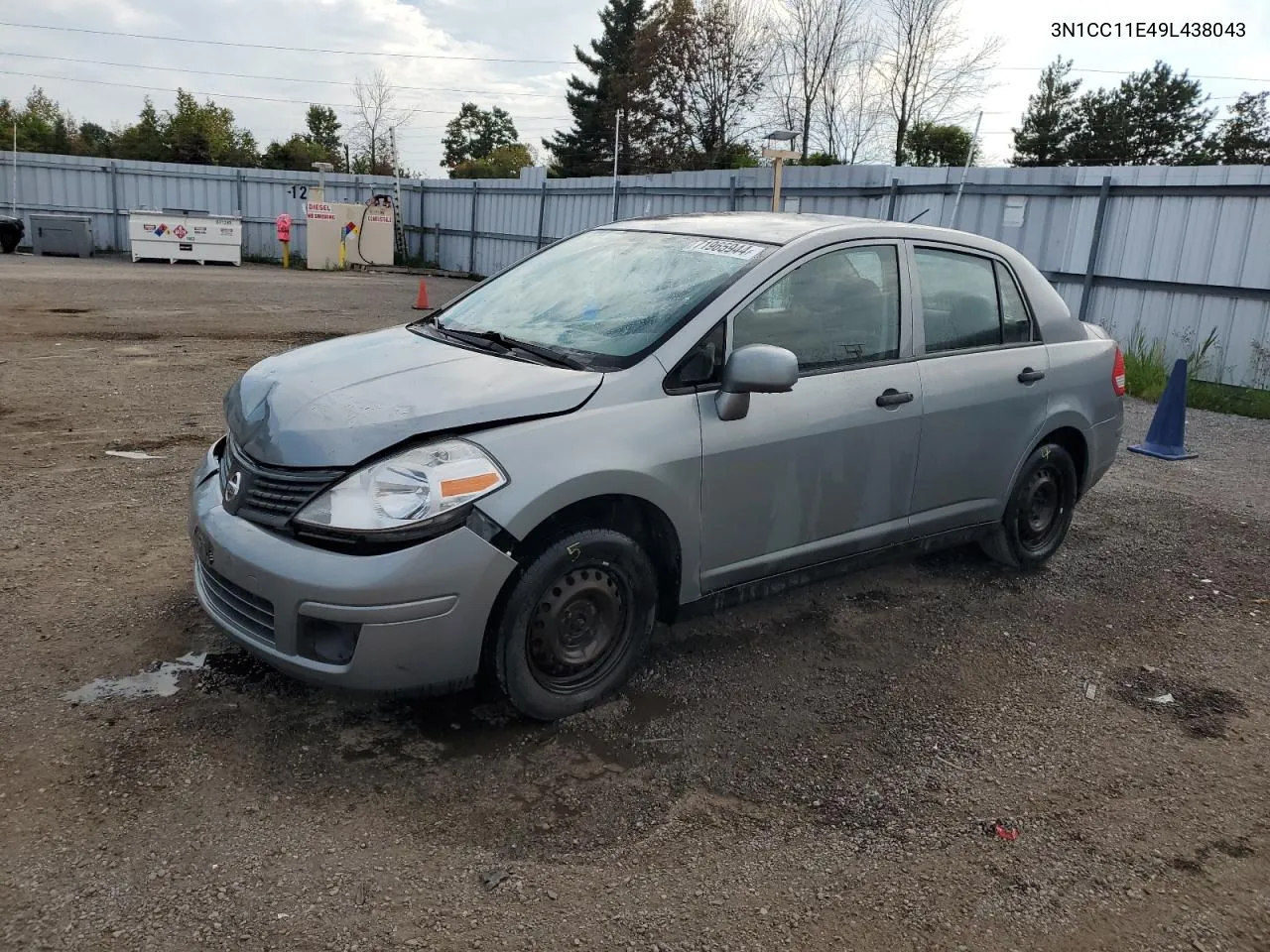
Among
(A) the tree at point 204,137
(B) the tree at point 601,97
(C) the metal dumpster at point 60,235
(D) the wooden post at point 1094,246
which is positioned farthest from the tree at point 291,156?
(D) the wooden post at point 1094,246

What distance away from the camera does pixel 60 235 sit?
24828 mm

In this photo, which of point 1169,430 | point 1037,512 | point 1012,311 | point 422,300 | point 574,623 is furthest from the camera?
point 422,300

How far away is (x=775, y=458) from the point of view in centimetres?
367

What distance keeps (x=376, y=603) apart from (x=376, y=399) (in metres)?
0.72

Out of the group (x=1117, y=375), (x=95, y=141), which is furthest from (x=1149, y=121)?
(x=95, y=141)

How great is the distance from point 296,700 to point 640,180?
57.5 feet

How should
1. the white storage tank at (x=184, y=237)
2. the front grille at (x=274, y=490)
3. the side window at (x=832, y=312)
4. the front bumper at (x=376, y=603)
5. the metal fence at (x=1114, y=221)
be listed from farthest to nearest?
1. the white storage tank at (x=184, y=237)
2. the metal fence at (x=1114, y=221)
3. the side window at (x=832, y=312)
4. the front grille at (x=274, y=490)
5. the front bumper at (x=376, y=603)

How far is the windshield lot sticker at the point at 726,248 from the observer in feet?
12.6

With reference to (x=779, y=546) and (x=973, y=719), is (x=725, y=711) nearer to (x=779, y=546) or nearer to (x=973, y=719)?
(x=779, y=546)

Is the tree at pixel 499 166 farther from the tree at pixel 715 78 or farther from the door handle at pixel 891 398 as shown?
the door handle at pixel 891 398

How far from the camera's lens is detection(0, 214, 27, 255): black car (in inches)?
951

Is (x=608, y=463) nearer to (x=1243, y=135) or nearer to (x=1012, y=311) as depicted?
(x=1012, y=311)

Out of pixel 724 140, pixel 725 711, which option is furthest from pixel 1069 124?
pixel 725 711

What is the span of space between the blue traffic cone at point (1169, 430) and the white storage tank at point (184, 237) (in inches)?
930
